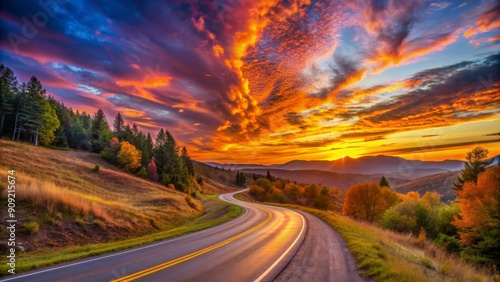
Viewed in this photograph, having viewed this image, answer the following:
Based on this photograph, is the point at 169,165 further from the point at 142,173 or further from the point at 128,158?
the point at 128,158

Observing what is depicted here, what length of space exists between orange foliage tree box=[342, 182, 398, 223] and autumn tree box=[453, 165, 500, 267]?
34.9 meters

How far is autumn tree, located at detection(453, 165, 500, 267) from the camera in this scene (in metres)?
25.9

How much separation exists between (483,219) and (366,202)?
1630 inches

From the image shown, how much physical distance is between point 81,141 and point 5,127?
23.3 m

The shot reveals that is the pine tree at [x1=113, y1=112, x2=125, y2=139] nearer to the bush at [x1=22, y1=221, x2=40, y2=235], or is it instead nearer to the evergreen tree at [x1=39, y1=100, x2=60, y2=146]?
the evergreen tree at [x1=39, y1=100, x2=60, y2=146]

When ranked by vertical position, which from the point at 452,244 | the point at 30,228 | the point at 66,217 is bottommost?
the point at 452,244

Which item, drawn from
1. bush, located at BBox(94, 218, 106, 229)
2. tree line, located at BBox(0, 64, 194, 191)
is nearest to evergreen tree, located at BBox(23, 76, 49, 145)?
tree line, located at BBox(0, 64, 194, 191)

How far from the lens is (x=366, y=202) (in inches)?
2709

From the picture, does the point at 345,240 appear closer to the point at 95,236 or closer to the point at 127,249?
the point at 127,249

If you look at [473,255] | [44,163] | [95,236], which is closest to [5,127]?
[44,163]

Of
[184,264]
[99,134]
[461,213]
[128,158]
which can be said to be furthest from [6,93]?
[461,213]

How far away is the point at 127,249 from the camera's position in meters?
13.9

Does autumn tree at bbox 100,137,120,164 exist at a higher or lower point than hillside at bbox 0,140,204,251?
higher

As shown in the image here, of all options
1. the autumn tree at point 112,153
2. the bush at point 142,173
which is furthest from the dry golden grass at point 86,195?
the autumn tree at point 112,153
